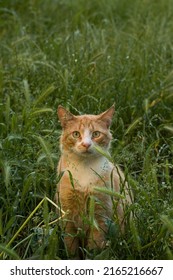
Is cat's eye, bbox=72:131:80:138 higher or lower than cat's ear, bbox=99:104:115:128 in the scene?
lower

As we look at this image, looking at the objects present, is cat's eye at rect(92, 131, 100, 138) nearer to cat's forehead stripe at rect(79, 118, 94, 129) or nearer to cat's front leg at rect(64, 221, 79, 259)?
cat's forehead stripe at rect(79, 118, 94, 129)

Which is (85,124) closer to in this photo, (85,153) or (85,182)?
(85,153)

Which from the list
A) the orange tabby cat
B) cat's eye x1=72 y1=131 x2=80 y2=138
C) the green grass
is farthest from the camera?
cat's eye x1=72 y1=131 x2=80 y2=138

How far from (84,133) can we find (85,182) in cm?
27

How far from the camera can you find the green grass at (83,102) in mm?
3684

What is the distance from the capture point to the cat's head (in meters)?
3.84

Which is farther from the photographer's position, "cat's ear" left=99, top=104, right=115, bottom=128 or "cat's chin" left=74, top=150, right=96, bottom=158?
"cat's ear" left=99, top=104, right=115, bottom=128

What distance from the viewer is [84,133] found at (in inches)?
153

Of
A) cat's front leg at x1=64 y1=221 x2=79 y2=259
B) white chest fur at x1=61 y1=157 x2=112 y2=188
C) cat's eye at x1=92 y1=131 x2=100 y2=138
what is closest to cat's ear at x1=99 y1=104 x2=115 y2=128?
cat's eye at x1=92 y1=131 x2=100 y2=138

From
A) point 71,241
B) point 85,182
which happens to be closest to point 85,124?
point 85,182

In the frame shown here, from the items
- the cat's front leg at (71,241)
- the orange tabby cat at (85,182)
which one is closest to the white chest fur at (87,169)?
the orange tabby cat at (85,182)

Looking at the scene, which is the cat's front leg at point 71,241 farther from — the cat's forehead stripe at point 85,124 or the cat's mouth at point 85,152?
the cat's forehead stripe at point 85,124
